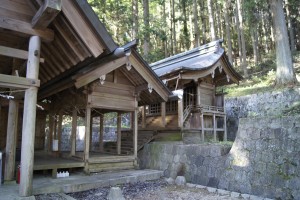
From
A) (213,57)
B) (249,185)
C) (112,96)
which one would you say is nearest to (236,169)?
(249,185)

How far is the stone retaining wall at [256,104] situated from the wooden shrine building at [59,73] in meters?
8.21

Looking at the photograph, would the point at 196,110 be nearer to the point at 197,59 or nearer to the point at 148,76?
the point at 197,59

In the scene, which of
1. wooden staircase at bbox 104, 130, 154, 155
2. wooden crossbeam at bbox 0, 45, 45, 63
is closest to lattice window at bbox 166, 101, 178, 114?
wooden staircase at bbox 104, 130, 154, 155

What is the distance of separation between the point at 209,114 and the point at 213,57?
135 inches

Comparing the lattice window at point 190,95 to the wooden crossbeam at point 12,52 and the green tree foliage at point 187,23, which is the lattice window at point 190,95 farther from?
the wooden crossbeam at point 12,52

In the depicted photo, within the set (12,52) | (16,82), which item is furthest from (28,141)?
(12,52)

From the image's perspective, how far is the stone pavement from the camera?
5516 mm

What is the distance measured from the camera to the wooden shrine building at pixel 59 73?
4781 millimetres

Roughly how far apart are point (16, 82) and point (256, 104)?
14.7 m

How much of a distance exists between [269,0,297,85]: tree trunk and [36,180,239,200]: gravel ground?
37.6ft

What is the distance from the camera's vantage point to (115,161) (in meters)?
8.93

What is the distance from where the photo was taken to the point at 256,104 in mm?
15914

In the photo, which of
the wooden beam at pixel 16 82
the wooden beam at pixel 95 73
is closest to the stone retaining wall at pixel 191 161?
the wooden beam at pixel 95 73

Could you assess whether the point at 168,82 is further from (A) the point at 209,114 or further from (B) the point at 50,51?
(B) the point at 50,51
